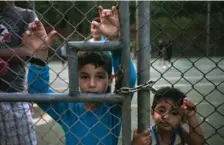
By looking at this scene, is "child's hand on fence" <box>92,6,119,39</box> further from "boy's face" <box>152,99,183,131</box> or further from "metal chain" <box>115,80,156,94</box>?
"boy's face" <box>152,99,183,131</box>

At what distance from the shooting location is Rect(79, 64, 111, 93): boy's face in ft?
5.96

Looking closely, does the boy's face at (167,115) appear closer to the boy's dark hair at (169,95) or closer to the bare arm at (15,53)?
the boy's dark hair at (169,95)

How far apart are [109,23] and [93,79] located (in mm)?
318

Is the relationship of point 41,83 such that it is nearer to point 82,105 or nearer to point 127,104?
point 82,105

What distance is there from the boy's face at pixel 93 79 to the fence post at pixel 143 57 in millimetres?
212

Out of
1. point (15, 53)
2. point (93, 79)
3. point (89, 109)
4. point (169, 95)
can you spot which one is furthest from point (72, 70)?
point (169, 95)

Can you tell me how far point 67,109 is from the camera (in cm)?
192

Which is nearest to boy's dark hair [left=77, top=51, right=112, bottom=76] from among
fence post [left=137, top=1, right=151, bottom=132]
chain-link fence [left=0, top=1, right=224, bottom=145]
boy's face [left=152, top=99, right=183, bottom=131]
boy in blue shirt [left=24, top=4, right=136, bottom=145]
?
boy in blue shirt [left=24, top=4, right=136, bottom=145]

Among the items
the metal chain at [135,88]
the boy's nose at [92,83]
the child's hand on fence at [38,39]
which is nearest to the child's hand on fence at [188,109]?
the metal chain at [135,88]

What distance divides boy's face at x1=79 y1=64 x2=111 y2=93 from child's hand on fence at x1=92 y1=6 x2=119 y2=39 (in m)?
0.23

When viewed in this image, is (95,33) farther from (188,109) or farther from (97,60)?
(188,109)

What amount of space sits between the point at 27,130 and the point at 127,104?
110cm

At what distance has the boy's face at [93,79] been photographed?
1.82 m

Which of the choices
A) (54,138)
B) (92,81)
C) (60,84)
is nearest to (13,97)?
(92,81)
